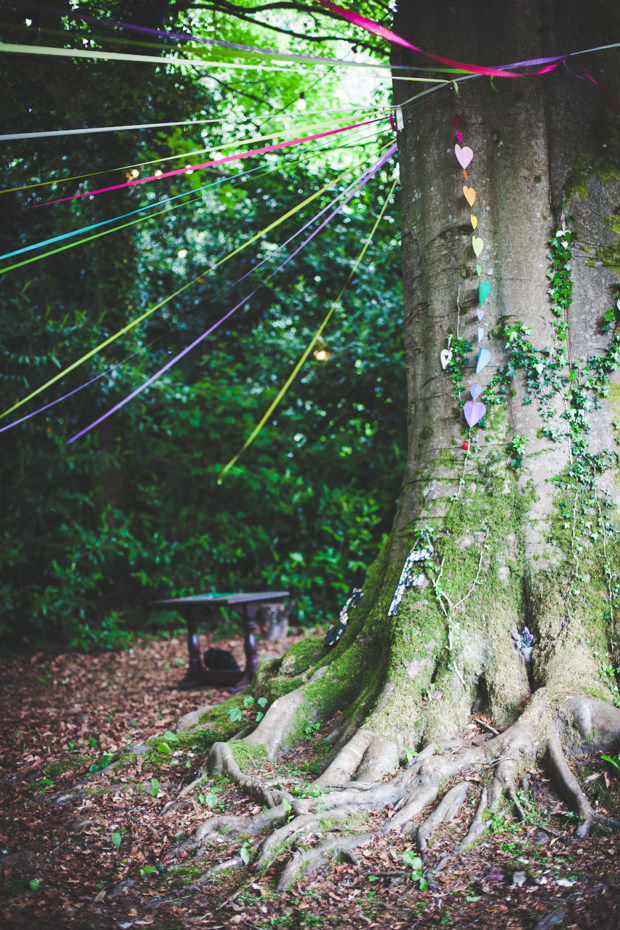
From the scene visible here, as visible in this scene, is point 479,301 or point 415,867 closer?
point 415,867

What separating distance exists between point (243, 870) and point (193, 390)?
601cm

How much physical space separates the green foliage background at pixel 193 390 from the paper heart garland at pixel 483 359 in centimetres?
403

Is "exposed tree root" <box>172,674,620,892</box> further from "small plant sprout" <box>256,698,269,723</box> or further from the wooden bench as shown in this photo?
the wooden bench

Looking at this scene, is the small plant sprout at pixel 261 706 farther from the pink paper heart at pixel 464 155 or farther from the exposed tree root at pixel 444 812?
the pink paper heart at pixel 464 155

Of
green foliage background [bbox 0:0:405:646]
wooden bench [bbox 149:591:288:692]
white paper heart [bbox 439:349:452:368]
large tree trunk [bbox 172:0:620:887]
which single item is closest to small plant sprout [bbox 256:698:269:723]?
large tree trunk [bbox 172:0:620:887]

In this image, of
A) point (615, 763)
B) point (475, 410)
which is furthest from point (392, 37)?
point (615, 763)

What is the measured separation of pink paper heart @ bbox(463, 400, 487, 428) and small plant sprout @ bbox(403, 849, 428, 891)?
1783 mm

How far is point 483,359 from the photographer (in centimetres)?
299

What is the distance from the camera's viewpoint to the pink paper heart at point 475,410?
299 centimetres

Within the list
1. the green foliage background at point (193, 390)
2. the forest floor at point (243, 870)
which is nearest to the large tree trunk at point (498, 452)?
the forest floor at point (243, 870)

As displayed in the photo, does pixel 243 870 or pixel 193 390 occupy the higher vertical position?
pixel 193 390

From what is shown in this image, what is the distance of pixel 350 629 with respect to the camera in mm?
3424

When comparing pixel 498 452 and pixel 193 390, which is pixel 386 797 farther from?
pixel 193 390

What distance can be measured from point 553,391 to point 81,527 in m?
5.39
